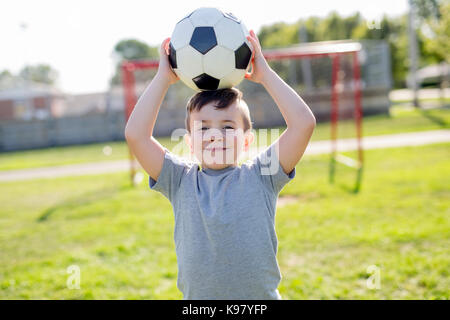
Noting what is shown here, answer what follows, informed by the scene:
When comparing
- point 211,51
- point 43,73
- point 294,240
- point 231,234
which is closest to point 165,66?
point 211,51

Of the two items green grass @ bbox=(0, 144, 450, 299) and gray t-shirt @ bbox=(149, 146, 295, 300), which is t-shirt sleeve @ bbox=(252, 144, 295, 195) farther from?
green grass @ bbox=(0, 144, 450, 299)

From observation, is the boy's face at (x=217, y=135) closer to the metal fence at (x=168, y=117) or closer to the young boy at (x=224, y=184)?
the young boy at (x=224, y=184)

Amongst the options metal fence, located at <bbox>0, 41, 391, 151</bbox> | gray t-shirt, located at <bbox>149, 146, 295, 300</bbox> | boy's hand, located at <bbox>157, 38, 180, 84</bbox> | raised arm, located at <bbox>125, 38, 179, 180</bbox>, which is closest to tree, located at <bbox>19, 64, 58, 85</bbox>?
metal fence, located at <bbox>0, 41, 391, 151</bbox>

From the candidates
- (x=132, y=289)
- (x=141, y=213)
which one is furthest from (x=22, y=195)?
(x=132, y=289)

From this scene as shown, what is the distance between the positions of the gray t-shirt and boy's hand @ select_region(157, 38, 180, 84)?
0.53m

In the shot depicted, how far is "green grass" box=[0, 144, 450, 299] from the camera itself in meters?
3.28

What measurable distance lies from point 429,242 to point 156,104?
3.42 m

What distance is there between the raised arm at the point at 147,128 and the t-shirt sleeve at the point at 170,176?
0.02 m

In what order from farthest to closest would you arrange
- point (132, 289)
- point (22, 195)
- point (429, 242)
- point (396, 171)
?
point (22, 195)
point (396, 171)
point (429, 242)
point (132, 289)

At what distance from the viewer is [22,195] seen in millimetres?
7973

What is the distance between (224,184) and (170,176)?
0.28m

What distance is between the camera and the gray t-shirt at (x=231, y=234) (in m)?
1.65

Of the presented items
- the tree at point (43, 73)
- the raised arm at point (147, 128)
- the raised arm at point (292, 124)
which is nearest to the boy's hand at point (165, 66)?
the raised arm at point (147, 128)
